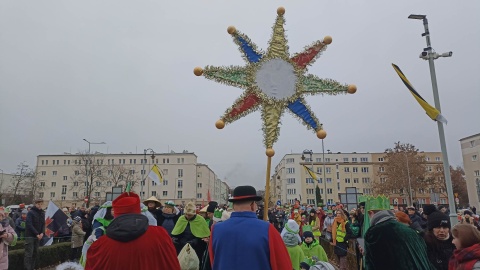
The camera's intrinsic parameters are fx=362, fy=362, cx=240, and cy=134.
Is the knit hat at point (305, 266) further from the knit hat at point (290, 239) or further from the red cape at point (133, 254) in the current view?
the red cape at point (133, 254)

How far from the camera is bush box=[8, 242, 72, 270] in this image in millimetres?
10883

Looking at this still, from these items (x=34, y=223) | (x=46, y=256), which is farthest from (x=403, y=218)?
A: (x=46, y=256)

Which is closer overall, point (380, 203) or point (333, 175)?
point (380, 203)

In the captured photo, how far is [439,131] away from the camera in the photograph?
1023cm

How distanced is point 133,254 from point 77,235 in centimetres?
1085

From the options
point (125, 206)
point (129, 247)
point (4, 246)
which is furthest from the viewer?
point (4, 246)

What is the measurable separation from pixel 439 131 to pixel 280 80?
Result: 6405mm

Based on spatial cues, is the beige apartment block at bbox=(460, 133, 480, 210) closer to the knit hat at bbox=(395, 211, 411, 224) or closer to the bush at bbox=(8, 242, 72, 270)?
the bush at bbox=(8, 242, 72, 270)

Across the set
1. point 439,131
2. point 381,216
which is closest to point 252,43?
point 381,216

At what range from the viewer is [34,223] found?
10062 millimetres

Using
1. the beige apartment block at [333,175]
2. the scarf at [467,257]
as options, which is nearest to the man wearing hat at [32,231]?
the scarf at [467,257]

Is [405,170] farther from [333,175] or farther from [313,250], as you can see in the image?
[313,250]

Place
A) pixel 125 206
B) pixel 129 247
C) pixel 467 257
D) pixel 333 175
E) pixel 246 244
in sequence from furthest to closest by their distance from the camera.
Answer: pixel 333 175 < pixel 467 257 < pixel 125 206 < pixel 129 247 < pixel 246 244

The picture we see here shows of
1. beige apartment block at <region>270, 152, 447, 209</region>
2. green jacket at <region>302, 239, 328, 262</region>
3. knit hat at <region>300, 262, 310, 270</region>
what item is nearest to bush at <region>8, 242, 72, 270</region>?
green jacket at <region>302, 239, 328, 262</region>
